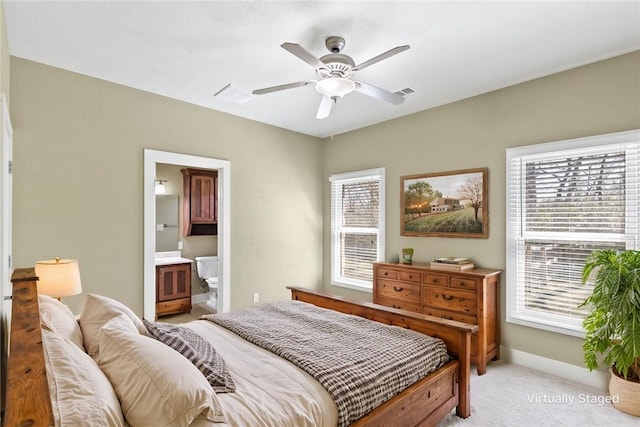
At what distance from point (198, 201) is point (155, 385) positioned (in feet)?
15.2

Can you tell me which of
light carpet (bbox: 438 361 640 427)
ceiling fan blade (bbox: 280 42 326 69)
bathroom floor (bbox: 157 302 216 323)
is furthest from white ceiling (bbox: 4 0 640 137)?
bathroom floor (bbox: 157 302 216 323)

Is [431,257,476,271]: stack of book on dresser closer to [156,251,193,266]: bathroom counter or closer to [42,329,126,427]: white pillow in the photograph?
[42,329,126,427]: white pillow

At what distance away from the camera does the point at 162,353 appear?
1.43m

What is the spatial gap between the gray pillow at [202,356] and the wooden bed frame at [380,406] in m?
0.56

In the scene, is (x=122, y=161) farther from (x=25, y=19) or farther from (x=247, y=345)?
(x=247, y=345)

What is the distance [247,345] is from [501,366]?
253 centimetres

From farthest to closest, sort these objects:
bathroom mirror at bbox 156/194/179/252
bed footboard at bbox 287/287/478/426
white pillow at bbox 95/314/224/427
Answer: bathroom mirror at bbox 156/194/179/252 < bed footboard at bbox 287/287/478/426 < white pillow at bbox 95/314/224/427

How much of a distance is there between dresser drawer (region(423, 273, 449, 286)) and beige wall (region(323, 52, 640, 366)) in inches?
19.2

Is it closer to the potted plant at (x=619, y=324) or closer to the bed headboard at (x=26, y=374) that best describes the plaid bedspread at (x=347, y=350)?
the bed headboard at (x=26, y=374)

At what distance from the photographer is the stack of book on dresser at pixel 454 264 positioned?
11.1 feet

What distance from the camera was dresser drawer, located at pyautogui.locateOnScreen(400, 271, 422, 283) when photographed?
11.9ft

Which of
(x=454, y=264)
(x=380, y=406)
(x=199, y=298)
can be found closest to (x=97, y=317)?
(x=380, y=406)

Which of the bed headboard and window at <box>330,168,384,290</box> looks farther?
window at <box>330,168,384,290</box>

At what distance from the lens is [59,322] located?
180cm
